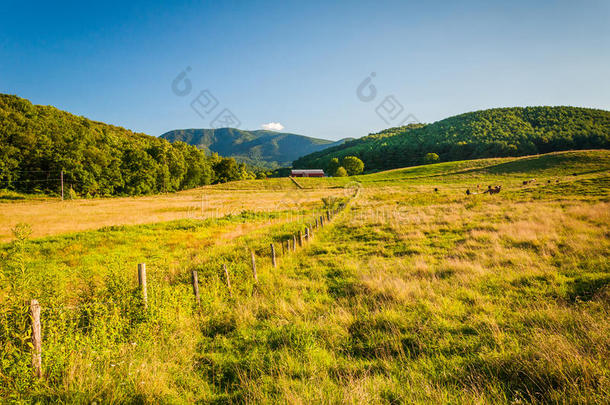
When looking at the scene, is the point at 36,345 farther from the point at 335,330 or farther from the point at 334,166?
the point at 334,166

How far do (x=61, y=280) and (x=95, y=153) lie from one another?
6683 cm

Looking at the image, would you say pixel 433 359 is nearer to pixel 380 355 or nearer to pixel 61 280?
pixel 380 355

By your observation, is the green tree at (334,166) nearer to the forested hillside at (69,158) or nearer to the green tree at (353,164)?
the green tree at (353,164)

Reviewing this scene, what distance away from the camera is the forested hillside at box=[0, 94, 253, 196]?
155ft

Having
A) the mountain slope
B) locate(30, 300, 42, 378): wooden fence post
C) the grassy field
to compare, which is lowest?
the grassy field

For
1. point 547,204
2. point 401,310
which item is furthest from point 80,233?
point 547,204

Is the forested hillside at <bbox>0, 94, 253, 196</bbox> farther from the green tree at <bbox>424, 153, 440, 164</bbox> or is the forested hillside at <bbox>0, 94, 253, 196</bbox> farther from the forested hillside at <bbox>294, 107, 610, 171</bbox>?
the forested hillside at <bbox>294, 107, 610, 171</bbox>

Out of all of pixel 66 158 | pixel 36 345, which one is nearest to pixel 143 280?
pixel 36 345

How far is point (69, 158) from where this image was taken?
51.6 meters

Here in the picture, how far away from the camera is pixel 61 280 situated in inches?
230

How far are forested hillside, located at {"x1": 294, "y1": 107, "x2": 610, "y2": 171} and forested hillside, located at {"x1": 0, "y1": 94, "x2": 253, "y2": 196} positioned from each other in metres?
105

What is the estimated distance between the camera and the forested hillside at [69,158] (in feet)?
155

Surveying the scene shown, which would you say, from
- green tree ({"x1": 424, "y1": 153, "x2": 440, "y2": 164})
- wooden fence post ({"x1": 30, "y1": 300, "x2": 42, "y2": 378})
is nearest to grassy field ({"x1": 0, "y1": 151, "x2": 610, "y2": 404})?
wooden fence post ({"x1": 30, "y1": 300, "x2": 42, "y2": 378})

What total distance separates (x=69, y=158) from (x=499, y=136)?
156m
